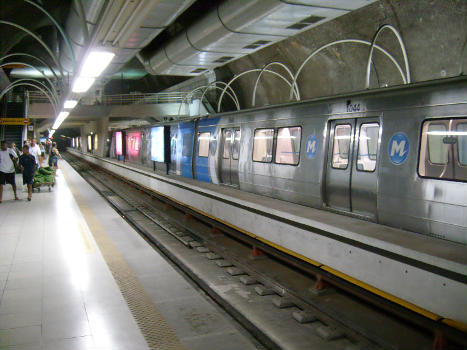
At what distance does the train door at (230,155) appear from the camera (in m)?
10.4

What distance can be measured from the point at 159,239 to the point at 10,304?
443 centimetres

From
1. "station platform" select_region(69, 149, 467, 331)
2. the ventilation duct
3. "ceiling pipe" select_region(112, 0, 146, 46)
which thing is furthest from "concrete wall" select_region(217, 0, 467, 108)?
"ceiling pipe" select_region(112, 0, 146, 46)

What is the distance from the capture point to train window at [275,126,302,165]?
7.93m

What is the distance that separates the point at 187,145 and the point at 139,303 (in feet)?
28.7

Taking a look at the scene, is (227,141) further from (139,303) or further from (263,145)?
(139,303)

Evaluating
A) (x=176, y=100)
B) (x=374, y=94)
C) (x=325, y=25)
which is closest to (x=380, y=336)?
(x=374, y=94)

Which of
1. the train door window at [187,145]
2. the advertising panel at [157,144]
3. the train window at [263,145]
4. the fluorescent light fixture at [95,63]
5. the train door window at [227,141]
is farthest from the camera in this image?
the advertising panel at [157,144]

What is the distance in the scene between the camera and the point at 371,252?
17.0 ft

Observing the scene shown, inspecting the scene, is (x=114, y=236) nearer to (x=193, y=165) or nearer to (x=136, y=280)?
(x=136, y=280)

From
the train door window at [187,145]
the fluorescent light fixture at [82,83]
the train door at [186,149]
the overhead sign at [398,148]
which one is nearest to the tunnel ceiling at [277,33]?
the fluorescent light fixture at [82,83]

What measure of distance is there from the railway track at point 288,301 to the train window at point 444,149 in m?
1.68

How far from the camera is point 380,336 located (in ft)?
15.8

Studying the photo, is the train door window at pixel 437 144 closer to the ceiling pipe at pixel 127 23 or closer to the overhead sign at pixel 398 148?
the overhead sign at pixel 398 148

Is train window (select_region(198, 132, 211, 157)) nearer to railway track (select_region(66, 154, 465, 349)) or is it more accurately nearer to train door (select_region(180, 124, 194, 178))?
train door (select_region(180, 124, 194, 178))
